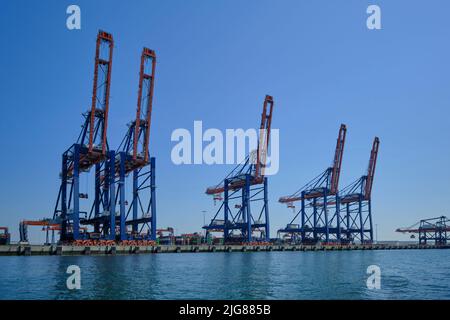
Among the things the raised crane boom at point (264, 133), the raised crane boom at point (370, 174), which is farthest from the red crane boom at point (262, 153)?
the raised crane boom at point (370, 174)

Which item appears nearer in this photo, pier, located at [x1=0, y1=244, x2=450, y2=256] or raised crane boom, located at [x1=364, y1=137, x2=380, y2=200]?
pier, located at [x1=0, y1=244, x2=450, y2=256]

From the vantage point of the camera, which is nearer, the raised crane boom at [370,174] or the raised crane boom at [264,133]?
the raised crane boom at [264,133]

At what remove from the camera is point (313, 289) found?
25375 mm

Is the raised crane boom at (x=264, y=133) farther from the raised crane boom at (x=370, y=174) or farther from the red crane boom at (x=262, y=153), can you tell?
the raised crane boom at (x=370, y=174)

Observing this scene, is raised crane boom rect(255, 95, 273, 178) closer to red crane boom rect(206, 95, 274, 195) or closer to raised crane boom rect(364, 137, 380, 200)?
red crane boom rect(206, 95, 274, 195)

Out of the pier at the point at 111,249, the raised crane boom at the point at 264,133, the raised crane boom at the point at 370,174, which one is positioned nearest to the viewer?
the pier at the point at 111,249

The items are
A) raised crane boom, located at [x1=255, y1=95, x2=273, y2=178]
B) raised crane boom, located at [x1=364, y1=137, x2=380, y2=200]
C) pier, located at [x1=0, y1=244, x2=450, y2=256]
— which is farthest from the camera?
raised crane boom, located at [x1=364, y1=137, x2=380, y2=200]

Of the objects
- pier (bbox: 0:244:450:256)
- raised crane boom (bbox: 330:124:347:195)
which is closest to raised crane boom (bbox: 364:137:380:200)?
raised crane boom (bbox: 330:124:347:195)
